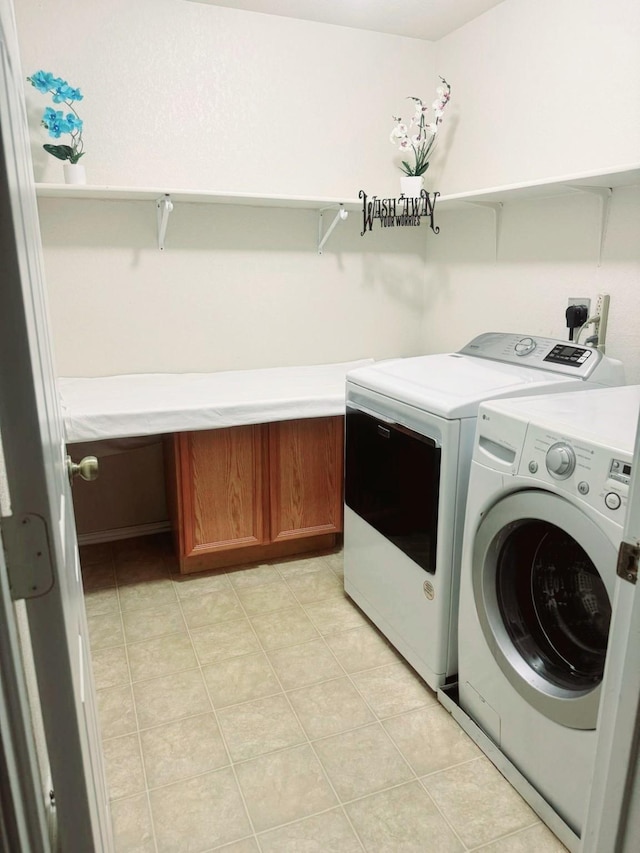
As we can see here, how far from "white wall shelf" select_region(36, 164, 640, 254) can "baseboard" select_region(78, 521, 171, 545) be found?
1369mm

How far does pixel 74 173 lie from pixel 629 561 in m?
2.46

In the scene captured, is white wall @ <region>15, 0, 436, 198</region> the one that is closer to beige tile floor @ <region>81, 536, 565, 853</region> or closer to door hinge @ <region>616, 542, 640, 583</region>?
beige tile floor @ <region>81, 536, 565, 853</region>

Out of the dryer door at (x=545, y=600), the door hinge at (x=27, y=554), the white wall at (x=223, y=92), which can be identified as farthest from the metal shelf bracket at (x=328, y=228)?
the door hinge at (x=27, y=554)

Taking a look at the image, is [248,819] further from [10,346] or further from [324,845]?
[10,346]

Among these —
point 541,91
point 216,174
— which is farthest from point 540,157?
point 216,174

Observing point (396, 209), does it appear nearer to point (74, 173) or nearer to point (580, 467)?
point (74, 173)

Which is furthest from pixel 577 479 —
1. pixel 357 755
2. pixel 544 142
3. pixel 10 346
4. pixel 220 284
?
pixel 220 284

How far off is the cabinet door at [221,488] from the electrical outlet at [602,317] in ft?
4.54

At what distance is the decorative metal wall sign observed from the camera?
2.82 m

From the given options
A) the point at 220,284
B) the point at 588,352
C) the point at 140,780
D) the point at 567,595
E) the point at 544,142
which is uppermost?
the point at 544,142

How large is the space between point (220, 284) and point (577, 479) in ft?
6.85

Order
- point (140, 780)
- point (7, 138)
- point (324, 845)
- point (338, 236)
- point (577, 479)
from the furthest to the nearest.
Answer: point (338, 236), point (140, 780), point (324, 845), point (577, 479), point (7, 138)

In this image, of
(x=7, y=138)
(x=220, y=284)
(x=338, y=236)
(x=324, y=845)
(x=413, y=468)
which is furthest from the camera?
(x=338, y=236)

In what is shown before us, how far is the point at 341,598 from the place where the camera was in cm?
252
